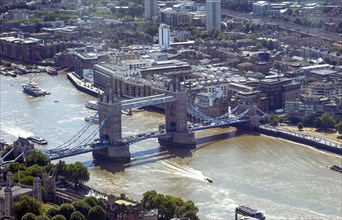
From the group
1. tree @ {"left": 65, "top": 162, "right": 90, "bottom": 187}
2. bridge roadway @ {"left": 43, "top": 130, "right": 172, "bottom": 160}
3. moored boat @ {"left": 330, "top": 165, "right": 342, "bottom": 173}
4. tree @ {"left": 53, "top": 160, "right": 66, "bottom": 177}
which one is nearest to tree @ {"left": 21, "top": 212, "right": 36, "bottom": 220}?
tree @ {"left": 65, "top": 162, "right": 90, "bottom": 187}

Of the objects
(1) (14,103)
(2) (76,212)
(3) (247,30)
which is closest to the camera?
(2) (76,212)

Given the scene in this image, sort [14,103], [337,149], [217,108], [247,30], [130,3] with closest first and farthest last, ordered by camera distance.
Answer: [337,149] → [217,108] → [14,103] → [247,30] → [130,3]

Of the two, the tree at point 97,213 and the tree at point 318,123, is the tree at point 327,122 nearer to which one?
the tree at point 318,123

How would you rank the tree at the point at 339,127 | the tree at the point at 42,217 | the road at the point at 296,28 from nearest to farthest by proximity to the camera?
the tree at the point at 42,217
the tree at the point at 339,127
the road at the point at 296,28

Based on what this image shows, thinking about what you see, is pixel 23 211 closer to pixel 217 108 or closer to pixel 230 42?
pixel 217 108

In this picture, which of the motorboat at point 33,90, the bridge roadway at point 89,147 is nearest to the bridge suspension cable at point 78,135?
the bridge roadway at point 89,147

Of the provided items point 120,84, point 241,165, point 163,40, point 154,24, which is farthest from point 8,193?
point 154,24
